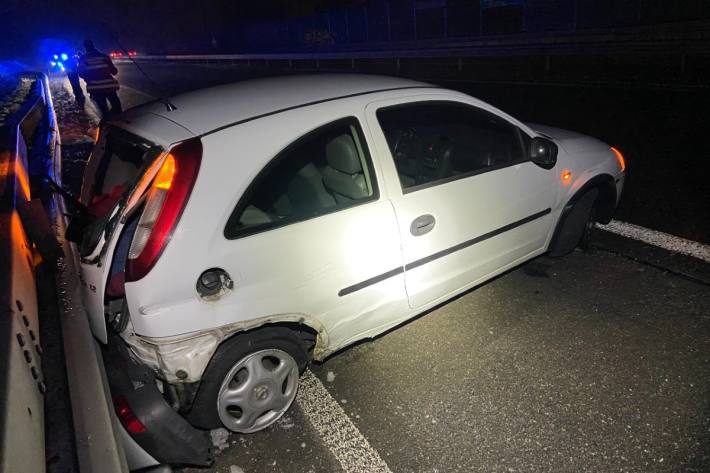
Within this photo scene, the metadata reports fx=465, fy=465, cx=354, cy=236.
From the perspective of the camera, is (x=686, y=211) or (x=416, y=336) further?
(x=686, y=211)

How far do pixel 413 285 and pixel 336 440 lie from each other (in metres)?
0.99

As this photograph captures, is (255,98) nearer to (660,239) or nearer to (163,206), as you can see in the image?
(163,206)

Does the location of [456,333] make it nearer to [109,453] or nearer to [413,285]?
[413,285]

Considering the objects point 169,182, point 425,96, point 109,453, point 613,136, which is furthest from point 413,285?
point 613,136

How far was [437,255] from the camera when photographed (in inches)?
114

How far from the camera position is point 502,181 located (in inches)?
122

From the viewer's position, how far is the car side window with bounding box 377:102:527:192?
306cm

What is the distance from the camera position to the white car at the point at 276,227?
2.17 metres

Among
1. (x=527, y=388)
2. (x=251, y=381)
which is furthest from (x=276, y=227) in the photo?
(x=527, y=388)

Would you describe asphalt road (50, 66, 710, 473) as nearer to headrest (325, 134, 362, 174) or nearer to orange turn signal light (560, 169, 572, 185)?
orange turn signal light (560, 169, 572, 185)

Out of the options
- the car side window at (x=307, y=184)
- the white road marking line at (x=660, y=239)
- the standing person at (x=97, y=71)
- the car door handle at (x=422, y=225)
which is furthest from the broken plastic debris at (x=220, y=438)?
the standing person at (x=97, y=71)

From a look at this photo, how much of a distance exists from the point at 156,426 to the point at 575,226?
3288 millimetres

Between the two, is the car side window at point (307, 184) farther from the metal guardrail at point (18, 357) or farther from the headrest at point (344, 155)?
the metal guardrail at point (18, 357)

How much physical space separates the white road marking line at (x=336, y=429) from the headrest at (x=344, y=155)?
1.35m
